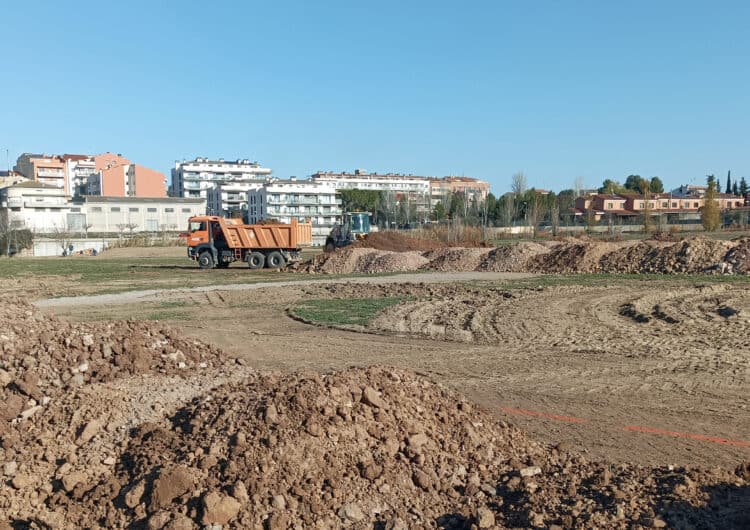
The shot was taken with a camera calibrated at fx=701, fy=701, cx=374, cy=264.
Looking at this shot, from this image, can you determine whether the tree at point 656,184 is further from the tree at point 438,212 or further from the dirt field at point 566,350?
the dirt field at point 566,350

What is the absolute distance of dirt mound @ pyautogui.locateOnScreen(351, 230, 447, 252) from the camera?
1580 inches

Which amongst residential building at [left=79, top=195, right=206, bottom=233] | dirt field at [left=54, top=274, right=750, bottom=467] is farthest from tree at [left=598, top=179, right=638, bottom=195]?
dirt field at [left=54, top=274, right=750, bottom=467]

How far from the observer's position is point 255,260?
3525 cm

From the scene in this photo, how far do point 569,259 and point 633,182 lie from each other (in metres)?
139

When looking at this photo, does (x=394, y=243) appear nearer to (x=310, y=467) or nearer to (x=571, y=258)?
(x=571, y=258)

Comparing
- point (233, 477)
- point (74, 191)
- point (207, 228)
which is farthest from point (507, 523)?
point (74, 191)

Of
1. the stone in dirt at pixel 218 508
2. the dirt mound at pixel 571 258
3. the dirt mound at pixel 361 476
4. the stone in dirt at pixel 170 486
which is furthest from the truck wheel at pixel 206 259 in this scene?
the stone in dirt at pixel 218 508

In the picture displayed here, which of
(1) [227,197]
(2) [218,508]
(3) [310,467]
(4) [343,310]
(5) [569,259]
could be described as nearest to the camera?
(2) [218,508]

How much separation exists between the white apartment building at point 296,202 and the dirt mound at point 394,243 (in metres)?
64.1

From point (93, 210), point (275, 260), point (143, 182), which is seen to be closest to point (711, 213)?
point (275, 260)

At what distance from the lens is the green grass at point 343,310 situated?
54.8ft

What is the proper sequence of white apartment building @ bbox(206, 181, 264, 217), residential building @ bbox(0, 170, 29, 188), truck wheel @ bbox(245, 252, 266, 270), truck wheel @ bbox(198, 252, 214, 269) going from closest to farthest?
truck wheel @ bbox(245, 252, 266, 270) < truck wheel @ bbox(198, 252, 214, 269) < residential building @ bbox(0, 170, 29, 188) < white apartment building @ bbox(206, 181, 264, 217)

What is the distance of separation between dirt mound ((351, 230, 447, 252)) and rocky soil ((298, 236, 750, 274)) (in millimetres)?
4573

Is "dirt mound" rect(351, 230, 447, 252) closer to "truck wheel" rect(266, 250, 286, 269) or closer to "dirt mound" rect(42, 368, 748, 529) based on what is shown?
"truck wheel" rect(266, 250, 286, 269)
